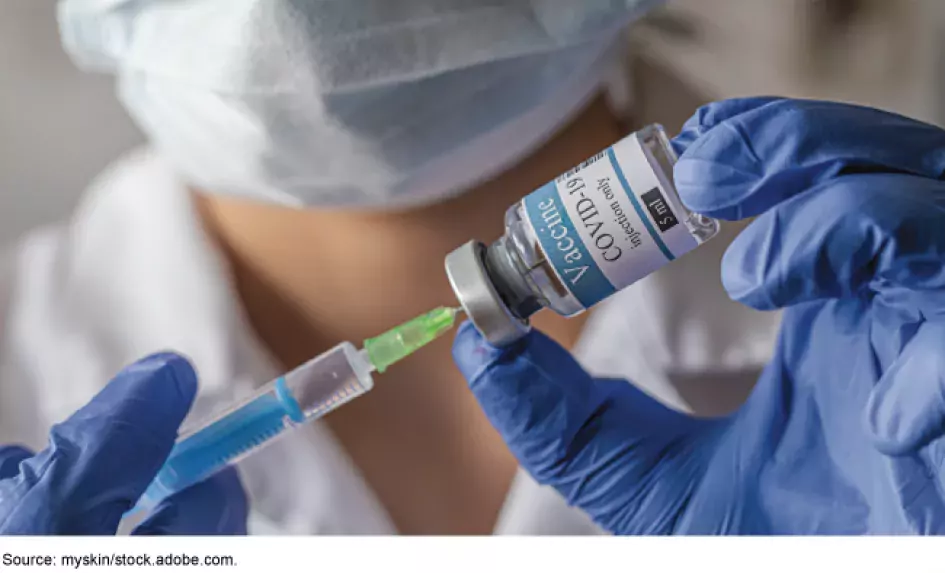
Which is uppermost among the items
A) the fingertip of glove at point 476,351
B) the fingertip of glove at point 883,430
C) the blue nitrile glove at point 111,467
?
the blue nitrile glove at point 111,467

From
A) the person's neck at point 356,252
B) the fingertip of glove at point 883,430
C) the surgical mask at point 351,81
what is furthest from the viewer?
the person's neck at point 356,252

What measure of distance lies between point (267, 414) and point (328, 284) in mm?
262

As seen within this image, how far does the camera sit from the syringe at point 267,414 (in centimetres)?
65

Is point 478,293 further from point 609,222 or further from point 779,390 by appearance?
point 779,390

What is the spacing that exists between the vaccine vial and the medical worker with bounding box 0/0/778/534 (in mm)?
164

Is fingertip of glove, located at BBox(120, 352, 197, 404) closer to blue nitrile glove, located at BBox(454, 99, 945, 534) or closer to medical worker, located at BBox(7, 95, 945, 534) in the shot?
medical worker, located at BBox(7, 95, 945, 534)

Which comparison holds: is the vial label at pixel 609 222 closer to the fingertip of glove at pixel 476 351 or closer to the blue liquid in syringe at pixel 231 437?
the fingertip of glove at pixel 476 351

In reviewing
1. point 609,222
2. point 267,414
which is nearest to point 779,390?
point 609,222

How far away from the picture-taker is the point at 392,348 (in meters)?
0.63

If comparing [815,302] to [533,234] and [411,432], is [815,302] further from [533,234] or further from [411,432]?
[411,432]

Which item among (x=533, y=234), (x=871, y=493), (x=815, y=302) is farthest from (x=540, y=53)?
(x=871, y=493)

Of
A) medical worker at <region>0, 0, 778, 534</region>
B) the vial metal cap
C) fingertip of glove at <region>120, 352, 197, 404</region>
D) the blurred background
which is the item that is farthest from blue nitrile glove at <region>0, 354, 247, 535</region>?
the blurred background

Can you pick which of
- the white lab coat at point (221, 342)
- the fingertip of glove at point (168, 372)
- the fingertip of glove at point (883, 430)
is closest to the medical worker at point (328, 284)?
the white lab coat at point (221, 342)

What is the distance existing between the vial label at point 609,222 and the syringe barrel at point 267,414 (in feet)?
0.68
